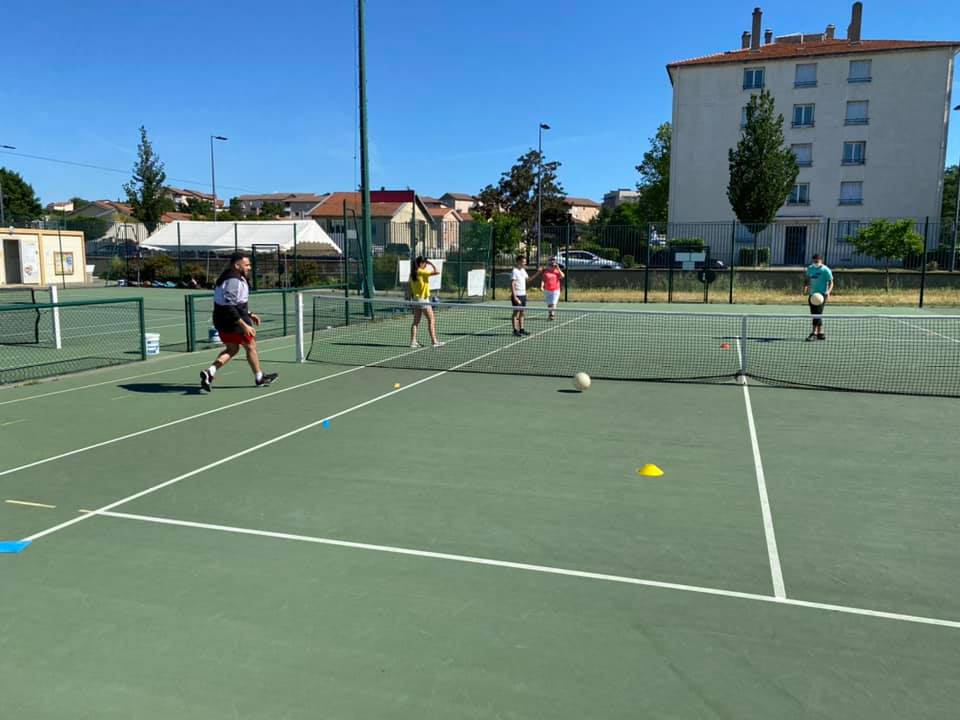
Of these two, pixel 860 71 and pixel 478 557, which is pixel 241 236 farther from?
pixel 860 71

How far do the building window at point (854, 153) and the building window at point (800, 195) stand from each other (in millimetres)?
2950

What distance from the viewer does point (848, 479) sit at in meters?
6.76

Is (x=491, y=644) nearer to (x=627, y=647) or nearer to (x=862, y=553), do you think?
(x=627, y=647)

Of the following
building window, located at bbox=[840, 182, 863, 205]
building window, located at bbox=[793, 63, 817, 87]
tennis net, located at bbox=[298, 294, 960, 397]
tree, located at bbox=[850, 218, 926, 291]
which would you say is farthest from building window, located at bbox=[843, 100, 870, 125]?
tennis net, located at bbox=[298, 294, 960, 397]

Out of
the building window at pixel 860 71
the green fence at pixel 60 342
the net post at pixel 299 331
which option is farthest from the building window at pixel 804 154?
the net post at pixel 299 331

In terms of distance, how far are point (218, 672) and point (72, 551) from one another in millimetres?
2131

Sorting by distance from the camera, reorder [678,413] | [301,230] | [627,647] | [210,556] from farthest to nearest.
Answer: [301,230] → [678,413] → [210,556] → [627,647]

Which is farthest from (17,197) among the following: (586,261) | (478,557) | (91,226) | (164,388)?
(478,557)

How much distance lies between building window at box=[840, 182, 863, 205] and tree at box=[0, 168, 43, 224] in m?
84.1

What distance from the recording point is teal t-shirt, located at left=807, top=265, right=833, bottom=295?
16047 millimetres

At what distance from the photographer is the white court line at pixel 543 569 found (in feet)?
13.9

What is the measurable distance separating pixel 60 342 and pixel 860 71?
54.6 metres

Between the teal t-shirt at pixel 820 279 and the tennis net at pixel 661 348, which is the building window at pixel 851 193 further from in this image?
the teal t-shirt at pixel 820 279

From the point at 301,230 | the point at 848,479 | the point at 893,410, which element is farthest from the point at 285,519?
the point at 301,230
